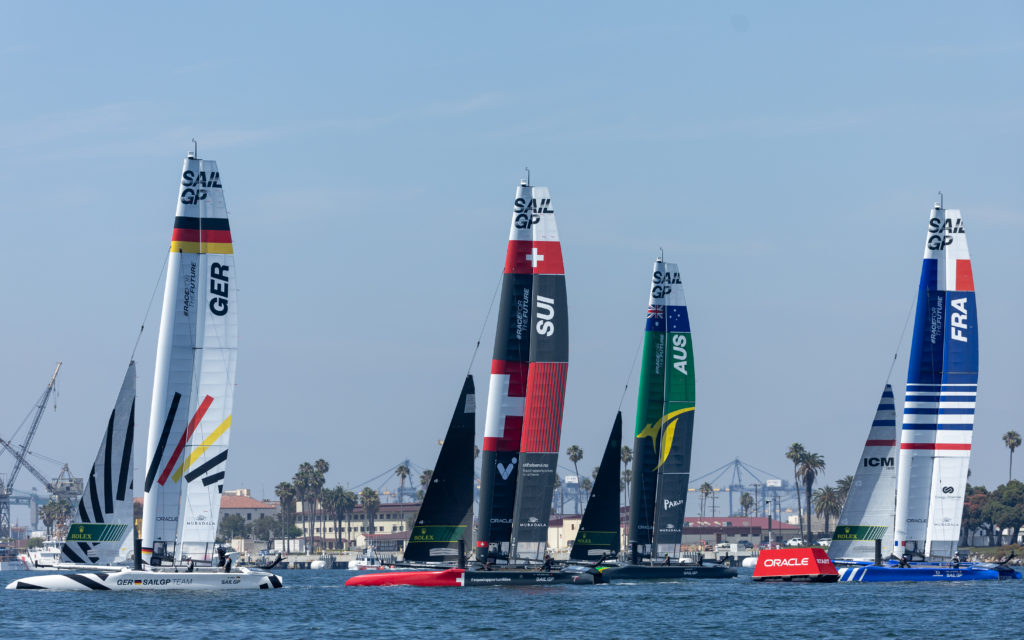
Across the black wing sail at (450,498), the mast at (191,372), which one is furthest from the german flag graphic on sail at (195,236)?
the black wing sail at (450,498)

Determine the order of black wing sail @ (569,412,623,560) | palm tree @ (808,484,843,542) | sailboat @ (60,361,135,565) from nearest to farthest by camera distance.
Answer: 1. sailboat @ (60,361,135,565)
2. black wing sail @ (569,412,623,560)
3. palm tree @ (808,484,843,542)

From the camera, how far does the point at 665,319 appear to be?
241 feet

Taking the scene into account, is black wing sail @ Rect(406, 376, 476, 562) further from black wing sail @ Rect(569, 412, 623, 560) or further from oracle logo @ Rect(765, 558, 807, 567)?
oracle logo @ Rect(765, 558, 807, 567)

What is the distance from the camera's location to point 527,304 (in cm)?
5959

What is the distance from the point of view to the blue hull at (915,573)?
64562 mm

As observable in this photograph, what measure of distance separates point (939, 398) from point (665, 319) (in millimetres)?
14238

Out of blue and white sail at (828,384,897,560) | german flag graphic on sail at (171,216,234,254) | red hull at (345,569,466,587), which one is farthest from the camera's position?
blue and white sail at (828,384,897,560)

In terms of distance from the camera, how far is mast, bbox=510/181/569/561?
5991 cm

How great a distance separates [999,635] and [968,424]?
22411mm

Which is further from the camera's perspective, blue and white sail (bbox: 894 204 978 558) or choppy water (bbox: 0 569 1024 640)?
blue and white sail (bbox: 894 204 978 558)

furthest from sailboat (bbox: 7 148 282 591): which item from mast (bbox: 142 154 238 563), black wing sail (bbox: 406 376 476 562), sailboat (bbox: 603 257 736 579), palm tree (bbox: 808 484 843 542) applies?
palm tree (bbox: 808 484 843 542)

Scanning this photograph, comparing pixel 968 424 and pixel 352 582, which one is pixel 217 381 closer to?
pixel 352 582

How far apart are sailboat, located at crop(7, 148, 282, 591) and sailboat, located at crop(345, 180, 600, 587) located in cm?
881

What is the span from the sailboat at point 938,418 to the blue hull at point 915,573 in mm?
43
